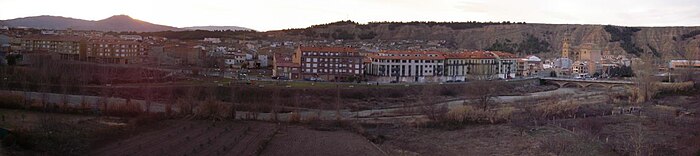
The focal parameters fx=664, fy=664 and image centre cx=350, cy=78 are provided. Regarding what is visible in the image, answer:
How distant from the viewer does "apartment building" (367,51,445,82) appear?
114 feet

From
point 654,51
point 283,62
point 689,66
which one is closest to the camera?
point 283,62

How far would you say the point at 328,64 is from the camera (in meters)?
33.5

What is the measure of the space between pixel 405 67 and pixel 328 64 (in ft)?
14.3

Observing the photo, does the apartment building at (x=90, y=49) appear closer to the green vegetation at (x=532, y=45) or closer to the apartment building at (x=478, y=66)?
the apartment building at (x=478, y=66)

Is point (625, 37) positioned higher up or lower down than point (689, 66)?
higher up

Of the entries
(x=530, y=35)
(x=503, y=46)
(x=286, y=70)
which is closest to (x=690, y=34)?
(x=530, y=35)

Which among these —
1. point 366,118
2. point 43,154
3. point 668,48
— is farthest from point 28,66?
point 668,48

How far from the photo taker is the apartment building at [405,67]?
114 ft

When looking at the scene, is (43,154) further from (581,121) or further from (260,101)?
(581,121)

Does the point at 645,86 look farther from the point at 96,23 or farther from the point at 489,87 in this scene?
the point at 96,23

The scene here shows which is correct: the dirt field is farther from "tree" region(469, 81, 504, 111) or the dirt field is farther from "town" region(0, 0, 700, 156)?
"tree" region(469, 81, 504, 111)

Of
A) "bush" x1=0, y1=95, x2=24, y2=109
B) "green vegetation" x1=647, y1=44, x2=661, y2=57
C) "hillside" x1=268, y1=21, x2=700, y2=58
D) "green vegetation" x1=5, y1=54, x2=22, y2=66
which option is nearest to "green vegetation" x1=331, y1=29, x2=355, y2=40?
"hillside" x1=268, y1=21, x2=700, y2=58

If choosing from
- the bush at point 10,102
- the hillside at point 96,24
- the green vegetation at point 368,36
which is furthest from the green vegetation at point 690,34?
the bush at point 10,102

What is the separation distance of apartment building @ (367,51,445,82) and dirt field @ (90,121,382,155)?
1644cm
